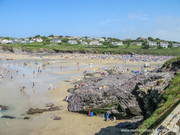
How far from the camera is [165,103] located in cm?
814

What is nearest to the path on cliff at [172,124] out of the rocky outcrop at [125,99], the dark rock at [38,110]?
the rocky outcrop at [125,99]

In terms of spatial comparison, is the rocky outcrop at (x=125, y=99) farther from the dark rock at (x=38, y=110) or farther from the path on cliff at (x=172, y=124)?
the path on cliff at (x=172, y=124)

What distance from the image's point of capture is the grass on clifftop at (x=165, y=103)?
7176mm

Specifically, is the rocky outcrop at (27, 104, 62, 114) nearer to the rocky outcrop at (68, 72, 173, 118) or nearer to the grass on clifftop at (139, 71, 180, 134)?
the rocky outcrop at (68, 72, 173, 118)

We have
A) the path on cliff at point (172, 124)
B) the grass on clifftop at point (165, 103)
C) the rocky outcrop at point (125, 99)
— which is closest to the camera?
the path on cliff at point (172, 124)

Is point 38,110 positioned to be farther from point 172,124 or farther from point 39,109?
point 172,124

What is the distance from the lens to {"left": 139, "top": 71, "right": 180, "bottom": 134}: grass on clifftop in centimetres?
718

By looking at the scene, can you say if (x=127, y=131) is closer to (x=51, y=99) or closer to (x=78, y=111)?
(x=78, y=111)

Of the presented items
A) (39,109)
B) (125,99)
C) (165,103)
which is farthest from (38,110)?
(165,103)

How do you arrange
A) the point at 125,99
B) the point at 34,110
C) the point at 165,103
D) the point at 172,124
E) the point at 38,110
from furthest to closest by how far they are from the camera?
the point at 38,110
the point at 34,110
the point at 125,99
the point at 165,103
the point at 172,124

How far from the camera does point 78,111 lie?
15.0m

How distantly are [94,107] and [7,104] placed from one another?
9238 millimetres

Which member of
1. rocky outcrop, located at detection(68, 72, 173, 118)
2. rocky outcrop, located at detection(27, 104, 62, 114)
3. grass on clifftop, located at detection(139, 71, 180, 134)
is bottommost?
rocky outcrop, located at detection(27, 104, 62, 114)

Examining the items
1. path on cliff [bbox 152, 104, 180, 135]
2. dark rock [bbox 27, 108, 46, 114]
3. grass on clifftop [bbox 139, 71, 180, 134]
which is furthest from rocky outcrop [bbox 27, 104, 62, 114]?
path on cliff [bbox 152, 104, 180, 135]
